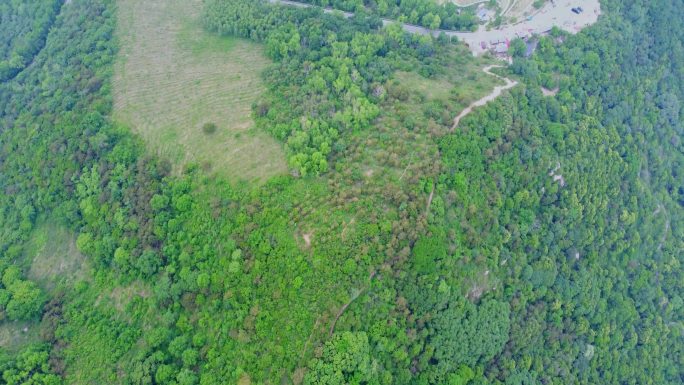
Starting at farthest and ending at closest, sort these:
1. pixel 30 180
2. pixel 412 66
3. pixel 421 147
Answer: pixel 412 66 < pixel 30 180 < pixel 421 147

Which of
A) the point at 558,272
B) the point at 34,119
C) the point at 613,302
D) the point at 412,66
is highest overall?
the point at 412,66

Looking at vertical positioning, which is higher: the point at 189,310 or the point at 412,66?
the point at 412,66

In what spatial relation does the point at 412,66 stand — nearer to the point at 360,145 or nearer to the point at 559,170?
the point at 360,145

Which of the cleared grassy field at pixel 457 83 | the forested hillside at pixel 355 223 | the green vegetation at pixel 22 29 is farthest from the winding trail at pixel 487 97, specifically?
the green vegetation at pixel 22 29

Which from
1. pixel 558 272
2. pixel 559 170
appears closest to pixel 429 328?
pixel 558 272

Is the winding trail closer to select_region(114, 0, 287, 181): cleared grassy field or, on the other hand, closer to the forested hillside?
the forested hillside

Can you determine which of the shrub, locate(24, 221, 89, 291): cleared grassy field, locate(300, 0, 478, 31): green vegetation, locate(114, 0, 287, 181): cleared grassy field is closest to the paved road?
locate(300, 0, 478, 31): green vegetation

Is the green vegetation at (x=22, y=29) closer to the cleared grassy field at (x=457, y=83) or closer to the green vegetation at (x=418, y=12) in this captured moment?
the green vegetation at (x=418, y=12)
